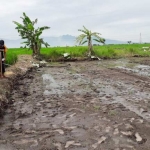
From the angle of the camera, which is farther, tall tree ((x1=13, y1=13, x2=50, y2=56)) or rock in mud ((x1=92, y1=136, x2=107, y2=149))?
tall tree ((x1=13, y1=13, x2=50, y2=56))

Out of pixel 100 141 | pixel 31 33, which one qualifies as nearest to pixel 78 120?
pixel 100 141

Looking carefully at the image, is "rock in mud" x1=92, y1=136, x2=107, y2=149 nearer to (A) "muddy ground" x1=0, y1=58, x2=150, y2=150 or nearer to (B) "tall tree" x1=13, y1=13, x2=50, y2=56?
(A) "muddy ground" x1=0, y1=58, x2=150, y2=150

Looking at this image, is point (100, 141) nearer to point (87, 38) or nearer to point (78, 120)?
point (78, 120)

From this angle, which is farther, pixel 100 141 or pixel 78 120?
pixel 78 120

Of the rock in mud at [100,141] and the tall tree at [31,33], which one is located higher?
the tall tree at [31,33]

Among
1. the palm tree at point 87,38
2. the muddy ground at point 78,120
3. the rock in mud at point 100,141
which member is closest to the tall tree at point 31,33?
the palm tree at point 87,38

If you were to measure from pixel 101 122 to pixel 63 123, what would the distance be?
854 millimetres

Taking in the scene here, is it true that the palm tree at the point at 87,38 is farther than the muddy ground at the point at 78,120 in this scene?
Yes

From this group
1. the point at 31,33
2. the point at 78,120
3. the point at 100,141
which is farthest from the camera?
the point at 31,33

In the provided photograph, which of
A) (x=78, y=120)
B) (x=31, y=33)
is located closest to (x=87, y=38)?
(x=31, y=33)

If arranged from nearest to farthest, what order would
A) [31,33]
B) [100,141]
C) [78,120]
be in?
[100,141] < [78,120] < [31,33]

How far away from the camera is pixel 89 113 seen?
25.1 ft

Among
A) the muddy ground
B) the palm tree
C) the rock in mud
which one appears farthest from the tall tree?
the rock in mud

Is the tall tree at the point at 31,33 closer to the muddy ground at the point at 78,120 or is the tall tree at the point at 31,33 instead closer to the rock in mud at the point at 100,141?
the muddy ground at the point at 78,120
